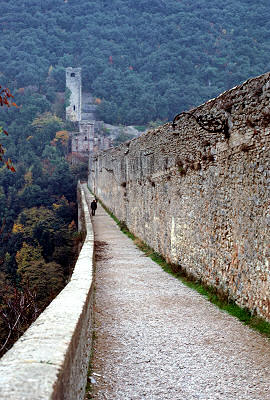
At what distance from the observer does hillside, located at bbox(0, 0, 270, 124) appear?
8844 cm

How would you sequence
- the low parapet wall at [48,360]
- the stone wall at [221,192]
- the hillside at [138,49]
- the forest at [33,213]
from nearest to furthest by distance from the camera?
the low parapet wall at [48,360], the stone wall at [221,192], the forest at [33,213], the hillside at [138,49]

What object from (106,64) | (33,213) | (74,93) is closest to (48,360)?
(33,213)

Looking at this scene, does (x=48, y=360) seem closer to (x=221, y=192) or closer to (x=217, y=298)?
(x=217, y=298)

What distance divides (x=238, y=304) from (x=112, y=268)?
3.77 m

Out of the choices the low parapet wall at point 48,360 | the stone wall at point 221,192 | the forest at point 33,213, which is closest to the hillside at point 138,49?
the forest at point 33,213

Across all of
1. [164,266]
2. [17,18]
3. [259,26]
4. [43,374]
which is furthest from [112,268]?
[17,18]

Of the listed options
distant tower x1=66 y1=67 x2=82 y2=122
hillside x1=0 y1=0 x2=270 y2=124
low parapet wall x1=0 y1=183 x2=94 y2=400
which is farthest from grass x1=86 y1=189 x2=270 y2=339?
distant tower x1=66 y1=67 x2=82 y2=122

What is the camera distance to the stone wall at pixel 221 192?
5086 mm

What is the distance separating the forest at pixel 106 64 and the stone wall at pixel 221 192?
3835 cm

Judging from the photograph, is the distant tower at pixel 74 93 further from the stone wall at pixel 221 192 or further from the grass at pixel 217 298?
the grass at pixel 217 298

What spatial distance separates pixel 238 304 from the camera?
18.3 feet

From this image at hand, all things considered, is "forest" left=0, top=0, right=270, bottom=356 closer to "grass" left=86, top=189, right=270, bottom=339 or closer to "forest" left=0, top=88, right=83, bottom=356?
"forest" left=0, top=88, right=83, bottom=356

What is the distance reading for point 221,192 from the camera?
642cm

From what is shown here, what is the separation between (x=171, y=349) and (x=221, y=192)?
2.75 metres
